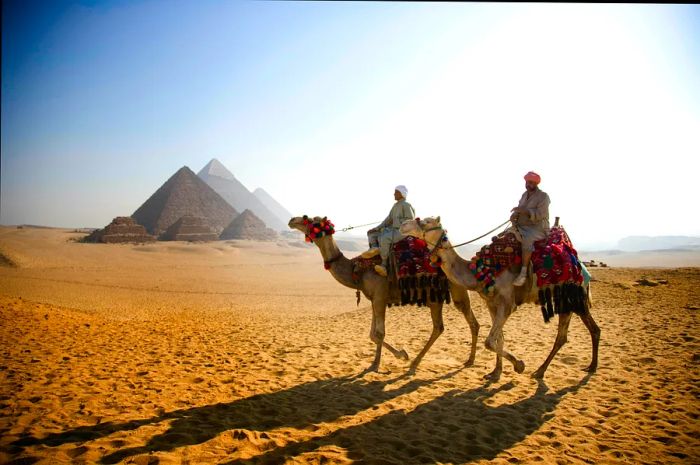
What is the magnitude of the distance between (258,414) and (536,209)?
5.11m

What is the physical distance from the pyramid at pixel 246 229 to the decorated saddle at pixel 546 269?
3170 inches

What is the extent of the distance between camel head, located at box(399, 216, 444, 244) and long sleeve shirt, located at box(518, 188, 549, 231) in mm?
1512

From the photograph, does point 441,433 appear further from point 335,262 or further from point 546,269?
point 335,262

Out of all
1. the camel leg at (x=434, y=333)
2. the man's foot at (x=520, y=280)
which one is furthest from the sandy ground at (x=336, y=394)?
the man's foot at (x=520, y=280)

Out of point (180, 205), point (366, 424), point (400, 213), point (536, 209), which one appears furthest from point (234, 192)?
point (366, 424)

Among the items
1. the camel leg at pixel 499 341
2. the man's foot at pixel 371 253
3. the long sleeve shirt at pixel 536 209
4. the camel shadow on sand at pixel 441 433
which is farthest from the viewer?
the man's foot at pixel 371 253

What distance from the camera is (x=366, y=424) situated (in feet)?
14.9

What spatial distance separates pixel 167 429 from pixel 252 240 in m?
80.3

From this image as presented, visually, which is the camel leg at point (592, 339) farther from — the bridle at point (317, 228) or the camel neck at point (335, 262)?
the bridle at point (317, 228)

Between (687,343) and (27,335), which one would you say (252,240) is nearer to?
(27,335)

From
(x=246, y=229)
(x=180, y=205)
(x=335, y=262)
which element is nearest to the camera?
(x=335, y=262)

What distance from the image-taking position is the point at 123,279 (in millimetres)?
27797

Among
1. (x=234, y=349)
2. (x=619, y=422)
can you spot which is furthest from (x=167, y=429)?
(x=619, y=422)

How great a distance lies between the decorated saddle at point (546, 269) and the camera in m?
5.59
